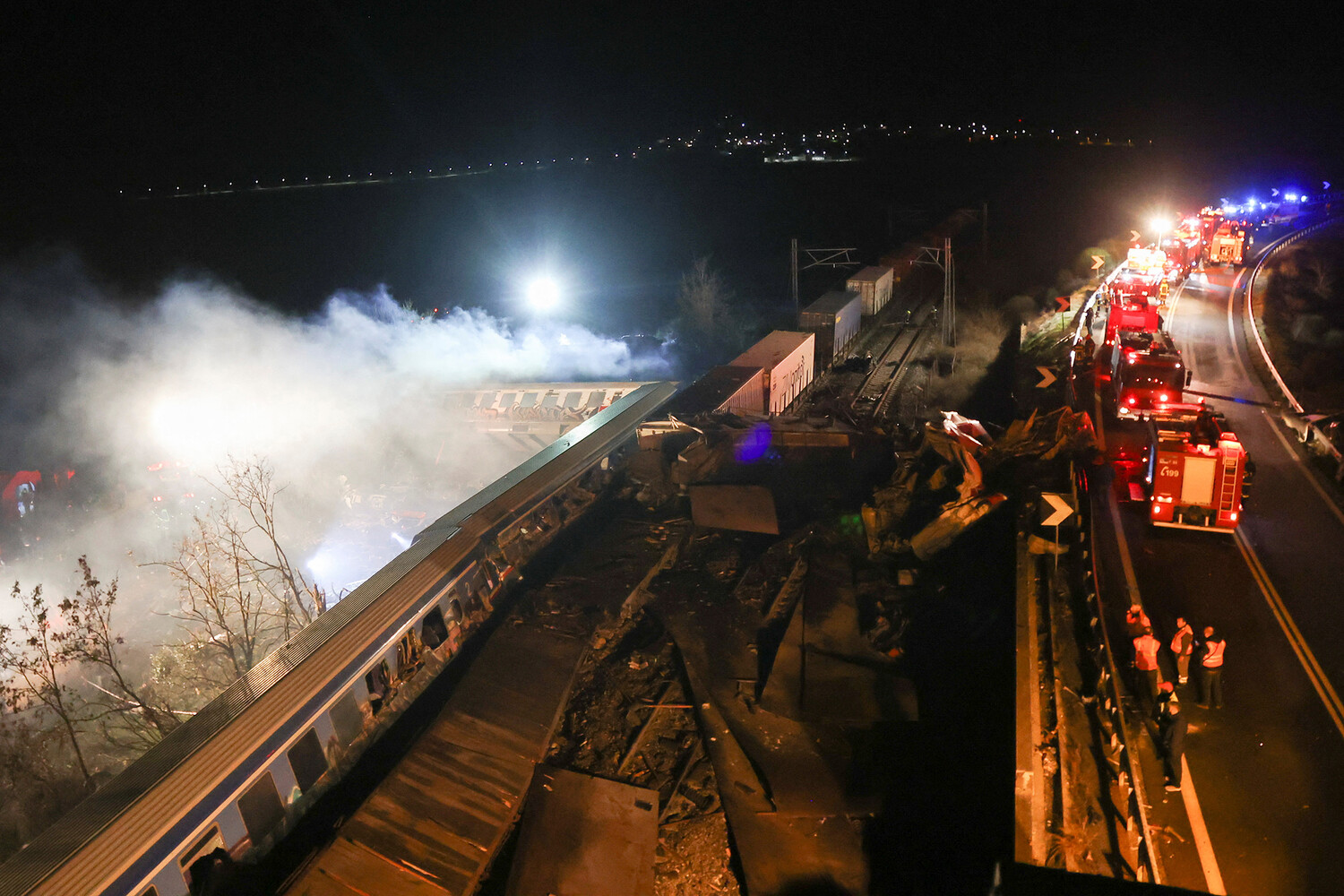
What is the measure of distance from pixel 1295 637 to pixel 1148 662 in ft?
8.90

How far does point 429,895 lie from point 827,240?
72.0m

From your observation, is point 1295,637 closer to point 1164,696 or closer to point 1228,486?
point 1228,486

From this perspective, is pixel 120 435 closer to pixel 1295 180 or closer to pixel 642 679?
pixel 642 679

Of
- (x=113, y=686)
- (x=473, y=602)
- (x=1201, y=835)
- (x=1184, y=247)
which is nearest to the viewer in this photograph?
(x=1201, y=835)

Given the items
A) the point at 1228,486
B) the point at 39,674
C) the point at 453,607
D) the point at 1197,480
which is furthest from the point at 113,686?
the point at 1228,486

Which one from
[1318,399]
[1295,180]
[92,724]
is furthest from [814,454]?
[1295,180]

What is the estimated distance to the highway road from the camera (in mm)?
5816

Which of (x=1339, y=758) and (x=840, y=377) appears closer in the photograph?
(x=1339, y=758)

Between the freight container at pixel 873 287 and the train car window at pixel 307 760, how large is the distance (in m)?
28.6

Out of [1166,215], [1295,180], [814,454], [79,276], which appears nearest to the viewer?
[814,454]

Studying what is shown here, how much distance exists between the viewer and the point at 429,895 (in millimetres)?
5887

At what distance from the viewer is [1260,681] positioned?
7.65m

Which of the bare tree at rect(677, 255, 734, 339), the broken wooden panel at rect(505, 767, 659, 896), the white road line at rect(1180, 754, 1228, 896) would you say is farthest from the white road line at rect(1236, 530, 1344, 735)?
the bare tree at rect(677, 255, 734, 339)

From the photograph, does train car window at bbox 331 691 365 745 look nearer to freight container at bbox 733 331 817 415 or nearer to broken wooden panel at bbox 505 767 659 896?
broken wooden panel at bbox 505 767 659 896
